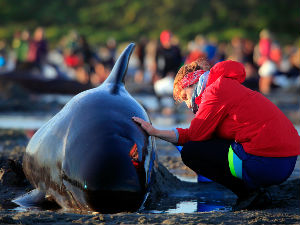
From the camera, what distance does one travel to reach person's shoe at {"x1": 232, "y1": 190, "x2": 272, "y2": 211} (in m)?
5.79

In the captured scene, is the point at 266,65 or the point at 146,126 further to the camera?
the point at 266,65

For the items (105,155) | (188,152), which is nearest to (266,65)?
(188,152)

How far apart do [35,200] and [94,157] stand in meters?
0.87

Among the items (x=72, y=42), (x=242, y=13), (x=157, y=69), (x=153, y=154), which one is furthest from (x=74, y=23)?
(x=153, y=154)

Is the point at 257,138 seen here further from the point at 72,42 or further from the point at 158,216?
the point at 72,42

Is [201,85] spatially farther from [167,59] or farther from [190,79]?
[167,59]

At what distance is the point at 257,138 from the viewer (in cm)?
549

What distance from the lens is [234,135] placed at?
18.7ft

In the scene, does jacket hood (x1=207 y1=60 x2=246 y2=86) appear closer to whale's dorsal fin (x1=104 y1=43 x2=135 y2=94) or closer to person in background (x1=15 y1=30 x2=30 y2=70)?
whale's dorsal fin (x1=104 y1=43 x2=135 y2=94)

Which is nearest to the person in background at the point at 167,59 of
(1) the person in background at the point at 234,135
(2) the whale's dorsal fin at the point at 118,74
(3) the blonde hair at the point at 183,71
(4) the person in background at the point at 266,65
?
(4) the person in background at the point at 266,65

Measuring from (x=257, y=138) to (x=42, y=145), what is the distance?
6.28ft

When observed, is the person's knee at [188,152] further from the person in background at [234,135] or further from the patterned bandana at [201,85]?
the patterned bandana at [201,85]

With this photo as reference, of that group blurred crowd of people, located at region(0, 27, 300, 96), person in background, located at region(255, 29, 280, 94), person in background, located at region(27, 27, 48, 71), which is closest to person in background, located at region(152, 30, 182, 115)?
blurred crowd of people, located at region(0, 27, 300, 96)

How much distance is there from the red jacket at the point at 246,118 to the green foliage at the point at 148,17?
48.6m
